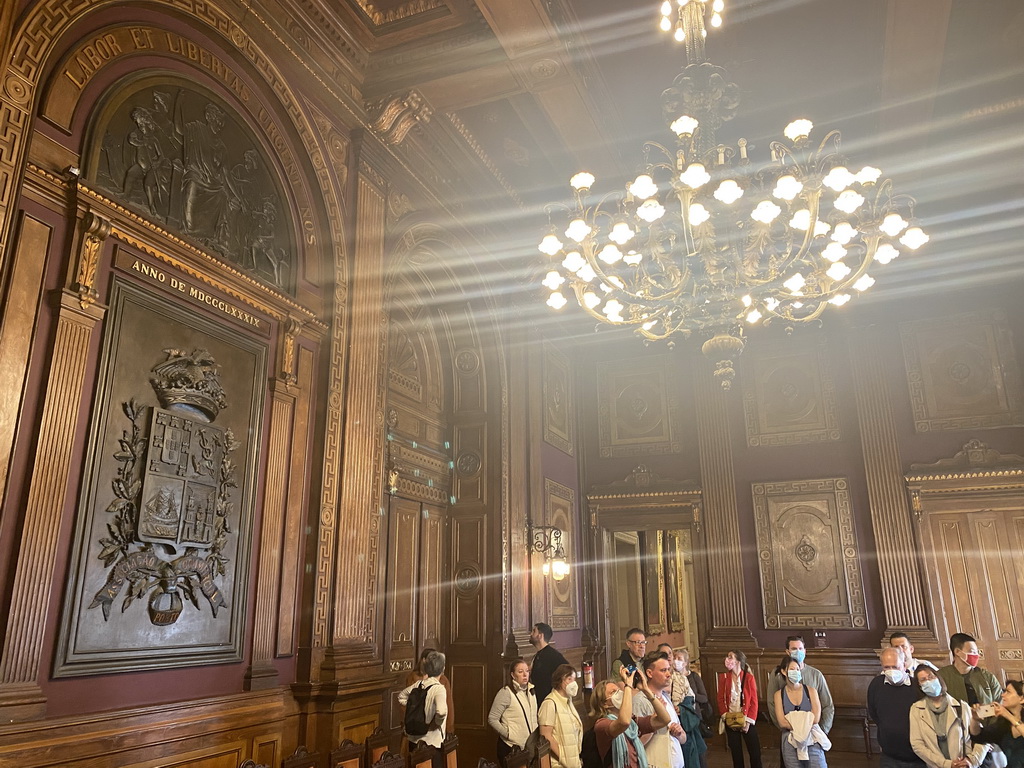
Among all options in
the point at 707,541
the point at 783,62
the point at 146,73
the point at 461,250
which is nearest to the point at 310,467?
the point at 146,73

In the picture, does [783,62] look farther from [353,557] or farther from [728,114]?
[353,557]

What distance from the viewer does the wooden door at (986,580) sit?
8789 mm

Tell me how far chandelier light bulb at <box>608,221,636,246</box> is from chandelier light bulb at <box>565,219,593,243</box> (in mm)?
206

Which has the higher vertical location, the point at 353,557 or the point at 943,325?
the point at 943,325

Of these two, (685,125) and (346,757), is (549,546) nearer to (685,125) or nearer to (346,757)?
(346,757)

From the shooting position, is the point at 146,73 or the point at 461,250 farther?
the point at 461,250

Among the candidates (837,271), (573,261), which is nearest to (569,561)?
(573,261)

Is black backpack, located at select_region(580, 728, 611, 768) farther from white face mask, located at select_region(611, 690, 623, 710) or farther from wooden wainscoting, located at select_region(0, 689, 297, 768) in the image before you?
wooden wainscoting, located at select_region(0, 689, 297, 768)

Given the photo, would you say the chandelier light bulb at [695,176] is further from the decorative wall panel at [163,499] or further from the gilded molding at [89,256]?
the gilded molding at [89,256]

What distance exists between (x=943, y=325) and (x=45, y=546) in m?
10.4

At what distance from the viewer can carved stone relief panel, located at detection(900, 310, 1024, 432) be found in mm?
9406

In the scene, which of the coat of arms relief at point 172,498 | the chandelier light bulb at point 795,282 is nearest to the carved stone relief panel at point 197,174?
the coat of arms relief at point 172,498

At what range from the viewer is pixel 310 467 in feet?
17.6

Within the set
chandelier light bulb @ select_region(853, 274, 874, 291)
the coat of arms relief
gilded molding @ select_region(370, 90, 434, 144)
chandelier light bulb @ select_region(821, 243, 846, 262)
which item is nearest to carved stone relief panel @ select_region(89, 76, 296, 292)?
the coat of arms relief
